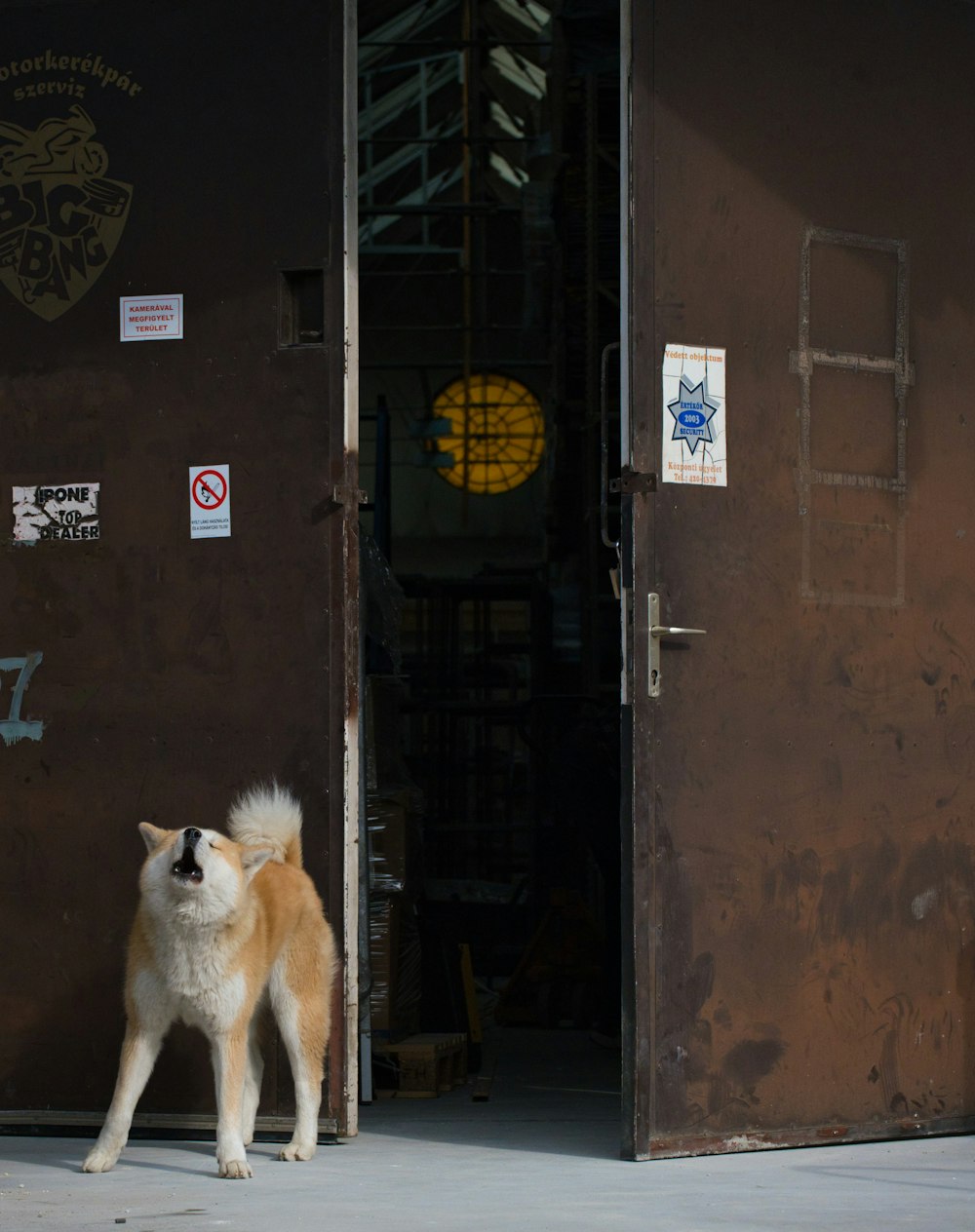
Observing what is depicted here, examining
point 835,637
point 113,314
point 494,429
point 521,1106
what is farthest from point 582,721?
point 494,429

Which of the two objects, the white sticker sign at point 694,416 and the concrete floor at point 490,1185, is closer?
the concrete floor at point 490,1185

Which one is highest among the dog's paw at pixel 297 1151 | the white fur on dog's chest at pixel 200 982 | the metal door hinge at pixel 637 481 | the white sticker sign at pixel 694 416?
the white sticker sign at pixel 694 416

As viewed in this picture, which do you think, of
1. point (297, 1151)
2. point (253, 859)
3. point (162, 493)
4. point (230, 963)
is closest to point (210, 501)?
point (162, 493)

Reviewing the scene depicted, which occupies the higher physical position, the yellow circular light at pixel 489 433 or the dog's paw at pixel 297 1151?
the yellow circular light at pixel 489 433

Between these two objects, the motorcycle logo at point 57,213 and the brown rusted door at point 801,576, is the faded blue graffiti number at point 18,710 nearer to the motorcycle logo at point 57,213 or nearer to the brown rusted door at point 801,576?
the motorcycle logo at point 57,213

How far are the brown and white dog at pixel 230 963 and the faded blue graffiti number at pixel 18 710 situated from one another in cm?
82

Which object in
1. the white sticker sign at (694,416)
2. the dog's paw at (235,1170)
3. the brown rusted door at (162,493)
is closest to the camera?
the dog's paw at (235,1170)

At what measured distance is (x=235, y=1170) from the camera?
4805mm

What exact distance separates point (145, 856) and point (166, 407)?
155cm

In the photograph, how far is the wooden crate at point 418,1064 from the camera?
6.62 metres

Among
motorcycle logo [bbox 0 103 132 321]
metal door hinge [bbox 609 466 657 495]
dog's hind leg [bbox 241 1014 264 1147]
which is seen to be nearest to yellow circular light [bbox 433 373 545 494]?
motorcycle logo [bbox 0 103 132 321]

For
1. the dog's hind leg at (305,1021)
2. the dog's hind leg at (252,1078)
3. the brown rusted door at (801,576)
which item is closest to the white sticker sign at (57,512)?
the dog's hind leg at (305,1021)

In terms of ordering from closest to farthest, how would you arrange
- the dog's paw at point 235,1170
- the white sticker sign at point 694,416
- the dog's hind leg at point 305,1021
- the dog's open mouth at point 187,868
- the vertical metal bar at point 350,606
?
1. the dog's paw at point 235,1170
2. the dog's open mouth at point 187,868
3. the dog's hind leg at point 305,1021
4. the white sticker sign at point 694,416
5. the vertical metal bar at point 350,606

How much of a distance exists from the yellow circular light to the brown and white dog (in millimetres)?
16708
